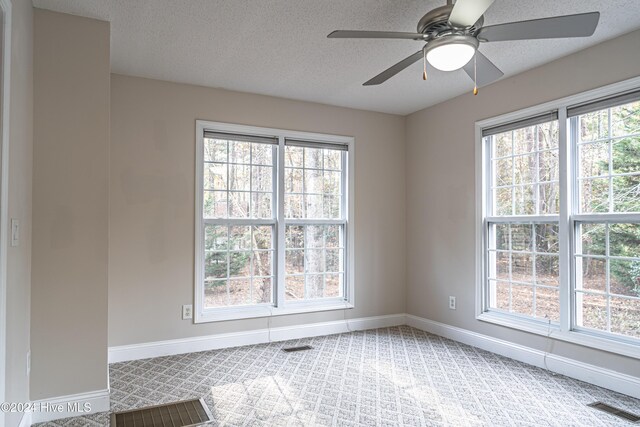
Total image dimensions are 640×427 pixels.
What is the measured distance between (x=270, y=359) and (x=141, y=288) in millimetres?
1323

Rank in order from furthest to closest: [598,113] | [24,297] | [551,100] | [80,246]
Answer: [551,100] → [598,113] → [80,246] → [24,297]

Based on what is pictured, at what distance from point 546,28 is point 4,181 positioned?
8.86 feet

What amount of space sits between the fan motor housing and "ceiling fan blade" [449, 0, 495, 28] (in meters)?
0.12

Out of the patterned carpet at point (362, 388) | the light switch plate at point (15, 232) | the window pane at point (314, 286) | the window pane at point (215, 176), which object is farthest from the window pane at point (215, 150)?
the light switch plate at point (15, 232)

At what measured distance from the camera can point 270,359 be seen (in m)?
3.76

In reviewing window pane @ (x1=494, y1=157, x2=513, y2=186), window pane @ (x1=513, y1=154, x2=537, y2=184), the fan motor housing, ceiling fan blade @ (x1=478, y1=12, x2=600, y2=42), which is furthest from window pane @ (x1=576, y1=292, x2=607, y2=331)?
the fan motor housing

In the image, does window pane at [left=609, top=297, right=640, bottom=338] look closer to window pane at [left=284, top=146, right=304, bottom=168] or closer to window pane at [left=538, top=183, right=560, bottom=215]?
window pane at [left=538, top=183, right=560, bottom=215]

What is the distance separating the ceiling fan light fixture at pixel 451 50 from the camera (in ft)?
7.16

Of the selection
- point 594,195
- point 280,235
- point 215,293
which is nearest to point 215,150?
point 280,235

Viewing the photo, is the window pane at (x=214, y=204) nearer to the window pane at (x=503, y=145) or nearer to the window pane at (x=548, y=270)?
the window pane at (x=503, y=145)

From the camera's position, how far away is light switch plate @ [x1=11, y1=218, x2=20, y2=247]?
210cm

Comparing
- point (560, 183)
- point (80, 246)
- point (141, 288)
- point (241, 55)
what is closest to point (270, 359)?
point (141, 288)

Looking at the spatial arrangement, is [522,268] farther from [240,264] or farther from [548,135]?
[240,264]

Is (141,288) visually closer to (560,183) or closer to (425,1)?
(425,1)
